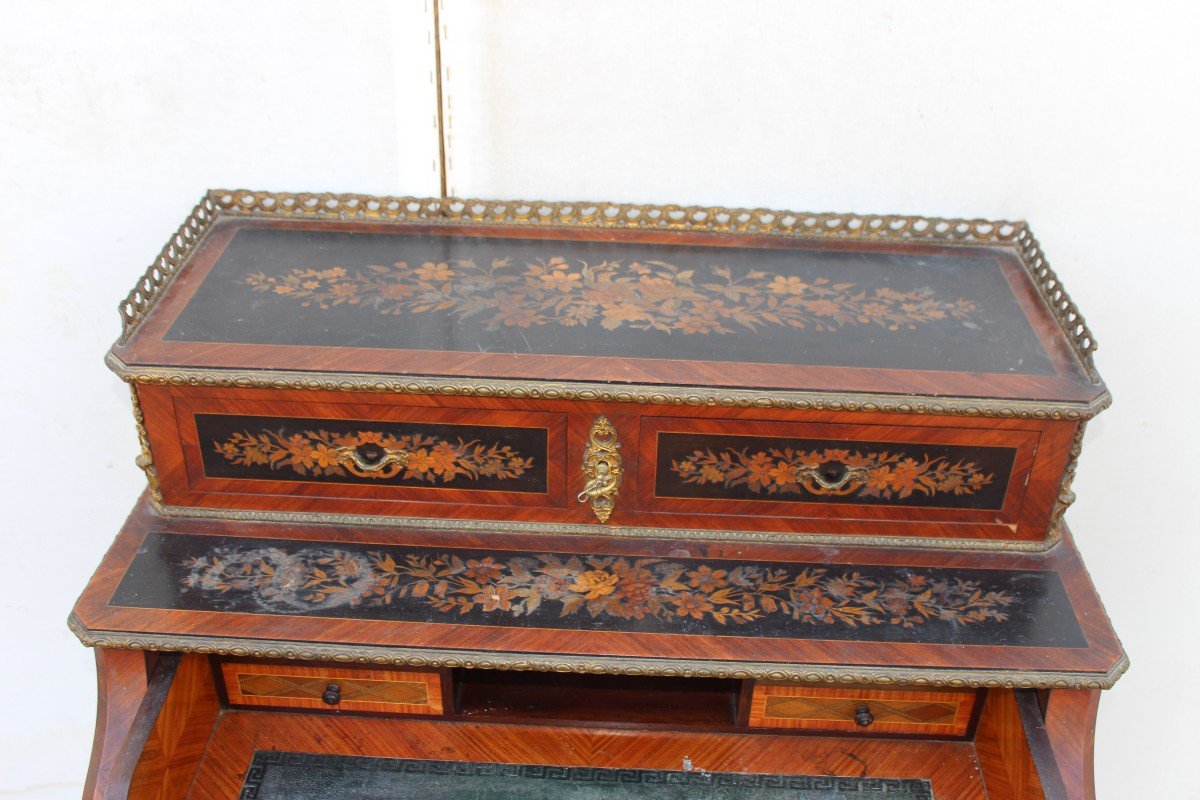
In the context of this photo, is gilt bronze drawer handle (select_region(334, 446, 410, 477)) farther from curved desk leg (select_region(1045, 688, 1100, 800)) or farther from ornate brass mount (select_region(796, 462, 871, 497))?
curved desk leg (select_region(1045, 688, 1100, 800))

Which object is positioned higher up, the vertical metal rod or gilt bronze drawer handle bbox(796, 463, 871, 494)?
the vertical metal rod

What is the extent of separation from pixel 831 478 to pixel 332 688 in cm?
107

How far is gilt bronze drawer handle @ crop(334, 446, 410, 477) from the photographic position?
2.07m

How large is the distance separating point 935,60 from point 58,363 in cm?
214

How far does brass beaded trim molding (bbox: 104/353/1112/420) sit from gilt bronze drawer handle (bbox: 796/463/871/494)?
14 centimetres

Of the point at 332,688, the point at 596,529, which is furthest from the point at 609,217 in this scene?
the point at 332,688

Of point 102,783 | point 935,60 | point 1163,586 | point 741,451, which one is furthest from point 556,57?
point 1163,586

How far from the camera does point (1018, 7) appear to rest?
7.39 ft

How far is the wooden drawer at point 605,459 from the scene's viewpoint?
201 centimetres

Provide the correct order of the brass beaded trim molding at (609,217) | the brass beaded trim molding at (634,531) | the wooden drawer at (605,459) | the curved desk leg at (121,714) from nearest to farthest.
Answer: the curved desk leg at (121,714)
the wooden drawer at (605,459)
the brass beaded trim molding at (634,531)
the brass beaded trim molding at (609,217)

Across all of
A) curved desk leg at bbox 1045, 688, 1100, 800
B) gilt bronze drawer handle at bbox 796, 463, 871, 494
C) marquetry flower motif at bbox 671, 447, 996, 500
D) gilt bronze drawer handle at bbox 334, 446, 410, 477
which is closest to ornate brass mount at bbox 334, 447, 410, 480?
gilt bronze drawer handle at bbox 334, 446, 410, 477

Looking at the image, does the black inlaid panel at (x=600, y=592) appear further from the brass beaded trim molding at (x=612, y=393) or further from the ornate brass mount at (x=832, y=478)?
the brass beaded trim molding at (x=612, y=393)

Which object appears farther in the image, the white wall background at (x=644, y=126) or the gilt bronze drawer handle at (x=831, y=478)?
the white wall background at (x=644, y=126)

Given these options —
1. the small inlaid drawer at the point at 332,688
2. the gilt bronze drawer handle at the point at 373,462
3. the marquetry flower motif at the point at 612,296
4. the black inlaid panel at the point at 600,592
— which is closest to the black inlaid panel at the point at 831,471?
the black inlaid panel at the point at 600,592
